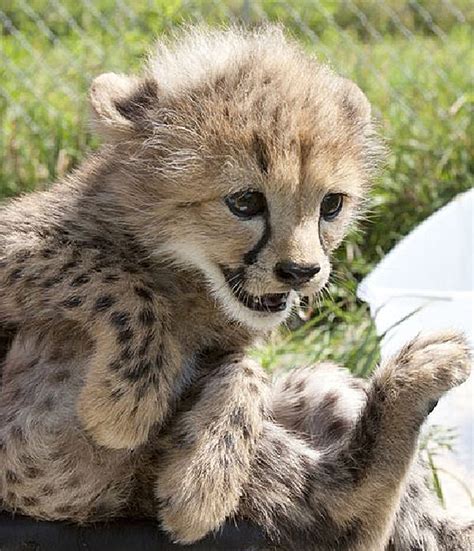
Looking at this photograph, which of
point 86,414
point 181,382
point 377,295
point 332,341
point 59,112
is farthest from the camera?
point 59,112

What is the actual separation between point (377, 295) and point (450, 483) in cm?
61

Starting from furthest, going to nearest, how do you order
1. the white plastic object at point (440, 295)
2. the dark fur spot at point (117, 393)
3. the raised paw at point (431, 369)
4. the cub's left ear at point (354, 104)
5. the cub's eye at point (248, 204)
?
the white plastic object at point (440, 295) < the cub's left ear at point (354, 104) < the raised paw at point (431, 369) < the cub's eye at point (248, 204) < the dark fur spot at point (117, 393)

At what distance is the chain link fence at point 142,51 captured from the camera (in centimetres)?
556

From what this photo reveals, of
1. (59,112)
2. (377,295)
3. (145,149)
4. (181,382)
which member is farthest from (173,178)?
(59,112)

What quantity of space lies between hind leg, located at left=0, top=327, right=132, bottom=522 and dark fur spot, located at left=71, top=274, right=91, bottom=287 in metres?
0.14

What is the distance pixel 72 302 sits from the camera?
2.68m

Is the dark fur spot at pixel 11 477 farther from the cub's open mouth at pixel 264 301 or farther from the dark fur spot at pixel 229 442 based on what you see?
the cub's open mouth at pixel 264 301

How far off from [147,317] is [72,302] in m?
0.15

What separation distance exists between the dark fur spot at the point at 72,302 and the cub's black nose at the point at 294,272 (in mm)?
398

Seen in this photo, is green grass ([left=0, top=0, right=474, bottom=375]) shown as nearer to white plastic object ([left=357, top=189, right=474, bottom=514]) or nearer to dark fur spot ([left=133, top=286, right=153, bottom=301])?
white plastic object ([left=357, top=189, right=474, bottom=514])

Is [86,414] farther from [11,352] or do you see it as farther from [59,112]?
[59,112]

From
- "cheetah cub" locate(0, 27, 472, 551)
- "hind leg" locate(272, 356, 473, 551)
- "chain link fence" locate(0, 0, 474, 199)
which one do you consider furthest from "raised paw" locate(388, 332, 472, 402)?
"chain link fence" locate(0, 0, 474, 199)

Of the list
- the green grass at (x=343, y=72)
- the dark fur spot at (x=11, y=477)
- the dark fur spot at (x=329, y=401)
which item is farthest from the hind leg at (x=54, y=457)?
the green grass at (x=343, y=72)

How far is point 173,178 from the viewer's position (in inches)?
108
